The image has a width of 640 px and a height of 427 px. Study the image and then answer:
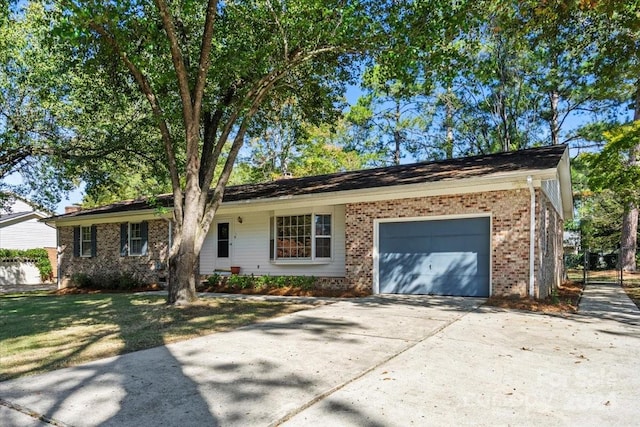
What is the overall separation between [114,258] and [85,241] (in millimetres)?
2439

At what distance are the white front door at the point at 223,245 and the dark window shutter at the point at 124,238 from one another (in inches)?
176

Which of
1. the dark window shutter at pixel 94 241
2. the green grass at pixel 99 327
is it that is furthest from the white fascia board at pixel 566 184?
the dark window shutter at pixel 94 241

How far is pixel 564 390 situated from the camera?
409cm

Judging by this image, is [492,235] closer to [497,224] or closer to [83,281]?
[497,224]

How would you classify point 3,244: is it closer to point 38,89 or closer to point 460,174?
point 38,89

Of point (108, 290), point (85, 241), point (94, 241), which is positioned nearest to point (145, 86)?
point (108, 290)

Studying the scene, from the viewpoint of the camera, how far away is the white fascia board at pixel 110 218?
16.2 m

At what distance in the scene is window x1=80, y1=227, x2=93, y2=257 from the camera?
19.2 metres

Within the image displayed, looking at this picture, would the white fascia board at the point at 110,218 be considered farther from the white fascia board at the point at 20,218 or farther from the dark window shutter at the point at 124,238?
the white fascia board at the point at 20,218

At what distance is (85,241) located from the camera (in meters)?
19.4

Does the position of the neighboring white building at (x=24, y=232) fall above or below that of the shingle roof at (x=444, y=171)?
below

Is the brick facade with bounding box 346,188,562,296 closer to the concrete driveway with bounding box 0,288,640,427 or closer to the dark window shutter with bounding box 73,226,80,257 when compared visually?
the concrete driveway with bounding box 0,288,640,427

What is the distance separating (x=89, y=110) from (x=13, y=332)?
8187mm

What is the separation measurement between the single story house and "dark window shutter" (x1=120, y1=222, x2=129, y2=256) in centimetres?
125
